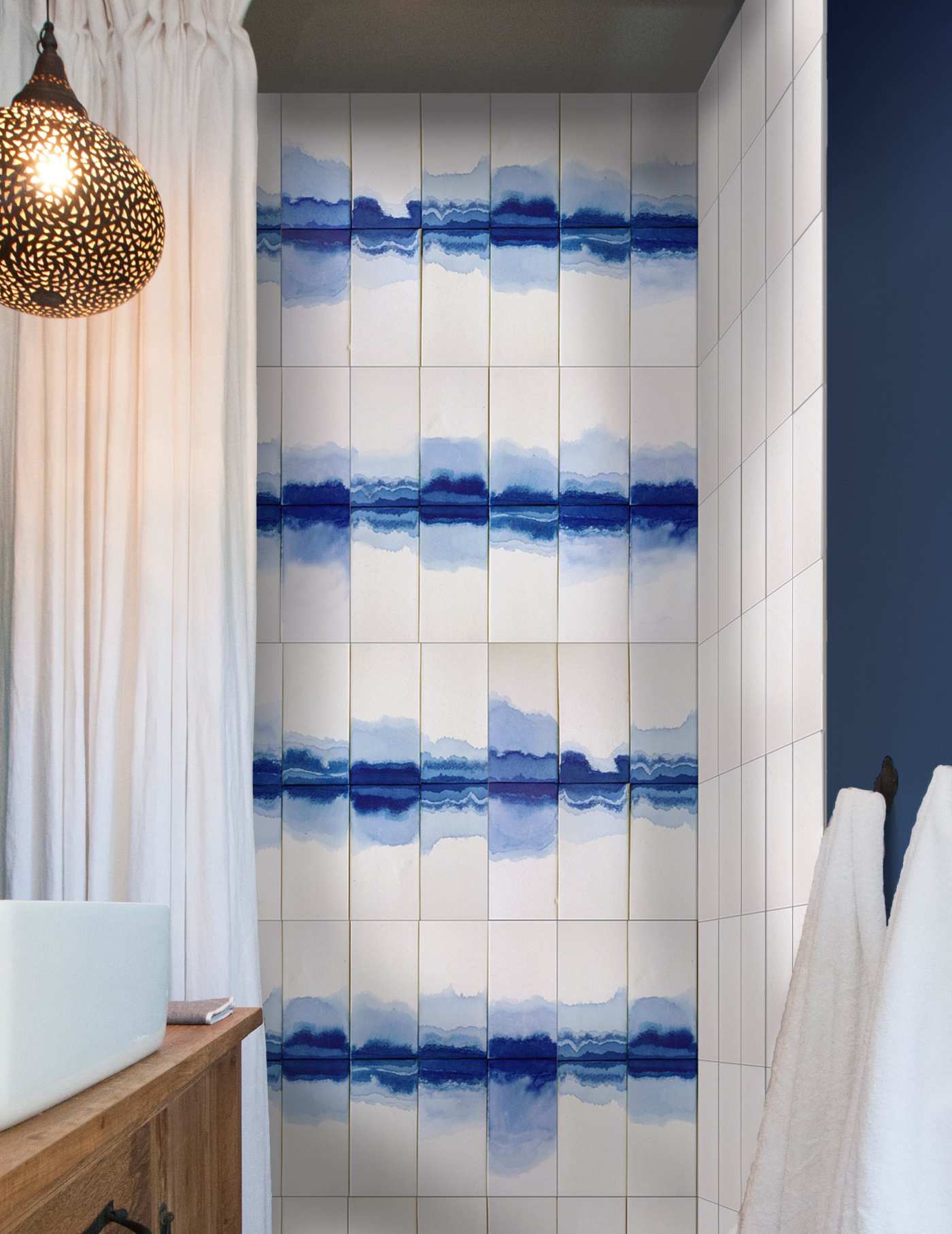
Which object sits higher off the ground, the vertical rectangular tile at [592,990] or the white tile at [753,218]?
the white tile at [753,218]

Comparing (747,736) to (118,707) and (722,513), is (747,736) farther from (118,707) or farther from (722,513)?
(118,707)

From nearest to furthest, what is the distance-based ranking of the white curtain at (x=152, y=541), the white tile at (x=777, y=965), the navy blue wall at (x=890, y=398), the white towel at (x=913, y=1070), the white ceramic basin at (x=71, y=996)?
the white ceramic basin at (x=71, y=996), the white towel at (x=913, y=1070), the navy blue wall at (x=890, y=398), the white tile at (x=777, y=965), the white curtain at (x=152, y=541)

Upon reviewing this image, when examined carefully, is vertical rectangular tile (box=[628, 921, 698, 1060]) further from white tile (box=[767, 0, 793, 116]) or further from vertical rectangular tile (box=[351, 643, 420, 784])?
white tile (box=[767, 0, 793, 116])

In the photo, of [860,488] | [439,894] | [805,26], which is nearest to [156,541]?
[439,894]

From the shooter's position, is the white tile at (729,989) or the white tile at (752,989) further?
the white tile at (729,989)

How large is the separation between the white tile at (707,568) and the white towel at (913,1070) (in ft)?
4.37

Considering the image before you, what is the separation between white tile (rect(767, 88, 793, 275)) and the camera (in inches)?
77.2

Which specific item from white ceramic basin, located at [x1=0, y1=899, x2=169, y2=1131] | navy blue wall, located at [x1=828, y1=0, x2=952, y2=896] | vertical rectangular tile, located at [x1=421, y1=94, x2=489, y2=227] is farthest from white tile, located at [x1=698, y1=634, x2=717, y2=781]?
white ceramic basin, located at [x1=0, y1=899, x2=169, y2=1131]

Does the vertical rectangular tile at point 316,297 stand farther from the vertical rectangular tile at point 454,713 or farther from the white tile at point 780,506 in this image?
the white tile at point 780,506

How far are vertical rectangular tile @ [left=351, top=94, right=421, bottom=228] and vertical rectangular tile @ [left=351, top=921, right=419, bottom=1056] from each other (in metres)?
1.41

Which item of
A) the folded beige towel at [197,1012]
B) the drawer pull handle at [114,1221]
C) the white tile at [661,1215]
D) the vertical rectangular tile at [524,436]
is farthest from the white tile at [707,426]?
the drawer pull handle at [114,1221]

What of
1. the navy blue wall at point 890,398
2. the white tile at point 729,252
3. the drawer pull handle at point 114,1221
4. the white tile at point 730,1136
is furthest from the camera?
the white tile at point 729,252

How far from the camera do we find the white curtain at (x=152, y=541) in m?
2.05

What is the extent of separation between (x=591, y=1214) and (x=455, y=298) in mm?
1791
